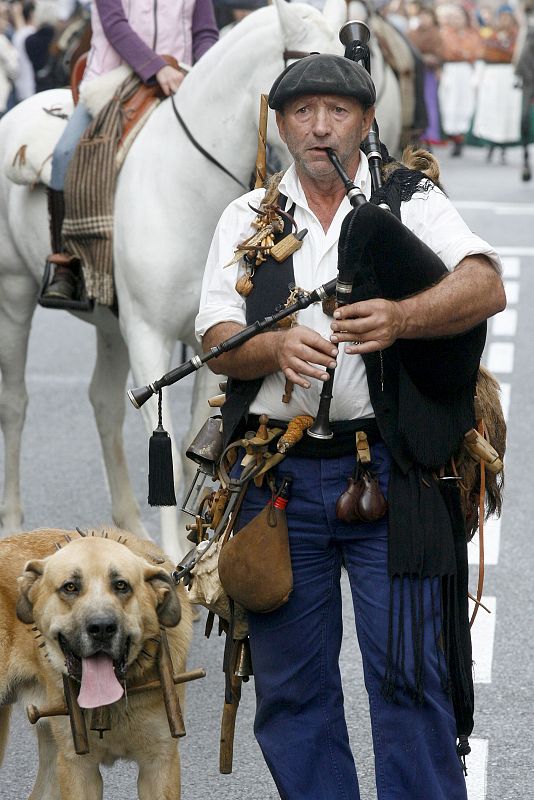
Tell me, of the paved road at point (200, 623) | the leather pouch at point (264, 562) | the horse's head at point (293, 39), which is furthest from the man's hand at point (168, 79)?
the leather pouch at point (264, 562)

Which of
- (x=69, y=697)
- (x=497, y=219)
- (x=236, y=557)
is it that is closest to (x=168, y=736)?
(x=69, y=697)

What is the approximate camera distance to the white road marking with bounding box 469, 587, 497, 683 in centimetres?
584

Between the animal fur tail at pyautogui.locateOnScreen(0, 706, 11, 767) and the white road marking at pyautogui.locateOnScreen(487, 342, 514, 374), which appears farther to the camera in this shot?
the white road marking at pyautogui.locateOnScreen(487, 342, 514, 374)

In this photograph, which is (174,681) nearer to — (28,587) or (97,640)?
(97,640)

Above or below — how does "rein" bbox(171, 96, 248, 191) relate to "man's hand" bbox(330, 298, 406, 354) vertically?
below

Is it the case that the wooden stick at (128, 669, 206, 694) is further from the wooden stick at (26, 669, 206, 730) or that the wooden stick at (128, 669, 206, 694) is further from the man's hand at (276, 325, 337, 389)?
the man's hand at (276, 325, 337, 389)

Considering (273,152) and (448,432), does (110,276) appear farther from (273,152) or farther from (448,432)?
(448,432)

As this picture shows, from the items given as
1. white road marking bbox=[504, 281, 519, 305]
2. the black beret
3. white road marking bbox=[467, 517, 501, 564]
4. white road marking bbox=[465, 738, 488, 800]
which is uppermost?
the black beret

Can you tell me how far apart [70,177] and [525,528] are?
2.83 m

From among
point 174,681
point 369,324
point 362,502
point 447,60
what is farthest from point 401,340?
point 447,60

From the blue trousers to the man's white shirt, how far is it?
6.1 inches

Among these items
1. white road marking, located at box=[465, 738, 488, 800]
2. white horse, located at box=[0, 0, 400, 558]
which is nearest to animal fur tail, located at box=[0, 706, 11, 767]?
white road marking, located at box=[465, 738, 488, 800]

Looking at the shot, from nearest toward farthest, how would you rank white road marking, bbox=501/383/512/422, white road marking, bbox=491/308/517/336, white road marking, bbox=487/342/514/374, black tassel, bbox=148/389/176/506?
black tassel, bbox=148/389/176/506 < white road marking, bbox=501/383/512/422 < white road marking, bbox=487/342/514/374 < white road marking, bbox=491/308/517/336

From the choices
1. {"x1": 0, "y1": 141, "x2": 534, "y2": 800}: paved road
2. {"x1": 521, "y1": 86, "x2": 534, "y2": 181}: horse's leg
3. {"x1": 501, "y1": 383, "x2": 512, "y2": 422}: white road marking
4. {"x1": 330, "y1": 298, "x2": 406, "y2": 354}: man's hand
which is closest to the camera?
{"x1": 330, "y1": 298, "x2": 406, "y2": 354}: man's hand
